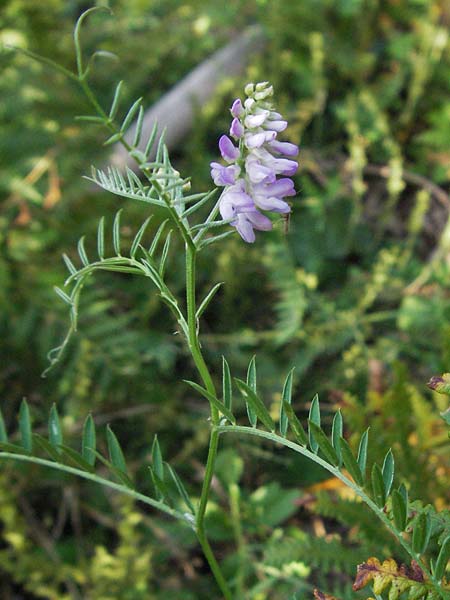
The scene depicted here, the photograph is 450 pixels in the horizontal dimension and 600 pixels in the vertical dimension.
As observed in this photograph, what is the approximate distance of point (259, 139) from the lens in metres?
0.74

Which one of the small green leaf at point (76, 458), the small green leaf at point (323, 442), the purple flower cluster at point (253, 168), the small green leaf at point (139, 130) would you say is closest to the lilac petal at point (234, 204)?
the purple flower cluster at point (253, 168)

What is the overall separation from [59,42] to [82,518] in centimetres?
145

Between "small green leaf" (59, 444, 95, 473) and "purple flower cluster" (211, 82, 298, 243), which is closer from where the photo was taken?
"purple flower cluster" (211, 82, 298, 243)

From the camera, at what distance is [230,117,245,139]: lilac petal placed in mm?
749

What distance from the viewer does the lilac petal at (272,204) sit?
2.43ft

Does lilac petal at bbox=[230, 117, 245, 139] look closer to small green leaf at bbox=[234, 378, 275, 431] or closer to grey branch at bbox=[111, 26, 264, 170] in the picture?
small green leaf at bbox=[234, 378, 275, 431]

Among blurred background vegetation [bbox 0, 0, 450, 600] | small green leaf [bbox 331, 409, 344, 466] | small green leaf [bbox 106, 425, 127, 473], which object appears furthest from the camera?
blurred background vegetation [bbox 0, 0, 450, 600]

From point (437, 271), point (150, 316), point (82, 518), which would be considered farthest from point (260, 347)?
point (82, 518)

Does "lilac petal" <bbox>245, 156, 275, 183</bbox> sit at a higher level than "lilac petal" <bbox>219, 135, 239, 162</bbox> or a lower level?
lower

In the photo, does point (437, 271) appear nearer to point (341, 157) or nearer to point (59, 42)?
point (341, 157)

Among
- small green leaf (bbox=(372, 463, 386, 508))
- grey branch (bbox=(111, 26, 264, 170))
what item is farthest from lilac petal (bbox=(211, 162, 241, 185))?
grey branch (bbox=(111, 26, 264, 170))

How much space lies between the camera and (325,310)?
1.84m

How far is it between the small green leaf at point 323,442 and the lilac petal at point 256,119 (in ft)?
1.04

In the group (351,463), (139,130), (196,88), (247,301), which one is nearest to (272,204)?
(139,130)
